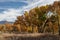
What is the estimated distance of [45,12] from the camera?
45531 mm

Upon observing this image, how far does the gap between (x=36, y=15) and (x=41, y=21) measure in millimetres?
2977

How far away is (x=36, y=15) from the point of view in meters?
47.0

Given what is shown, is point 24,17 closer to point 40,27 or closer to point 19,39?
point 40,27

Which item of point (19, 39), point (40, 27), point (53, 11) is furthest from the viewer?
point (40, 27)

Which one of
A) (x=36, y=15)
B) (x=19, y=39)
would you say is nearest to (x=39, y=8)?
(x=36, y=15)

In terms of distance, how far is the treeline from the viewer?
134ft

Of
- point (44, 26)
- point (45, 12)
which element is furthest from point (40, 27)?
point (45, 12)

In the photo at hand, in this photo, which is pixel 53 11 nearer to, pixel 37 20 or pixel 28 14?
pixel 37 20

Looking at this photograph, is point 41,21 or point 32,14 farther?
point 32,14

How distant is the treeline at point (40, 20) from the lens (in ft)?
134

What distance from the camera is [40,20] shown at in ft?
148

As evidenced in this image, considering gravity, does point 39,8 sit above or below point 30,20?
above

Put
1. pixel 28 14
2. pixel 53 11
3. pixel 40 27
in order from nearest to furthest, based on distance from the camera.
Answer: pixel 53 11 < pixel 40 27 < pixel 28 14

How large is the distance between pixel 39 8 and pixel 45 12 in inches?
120
